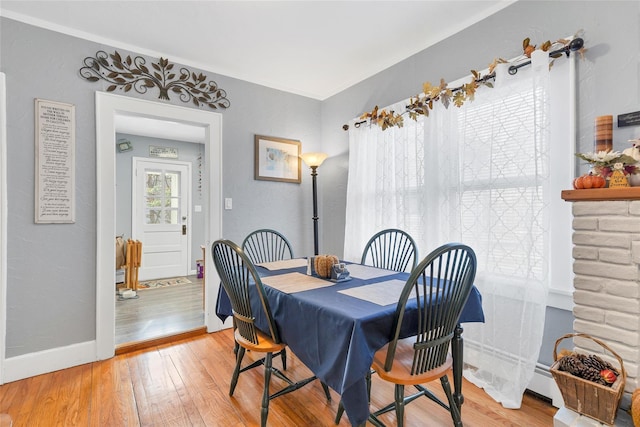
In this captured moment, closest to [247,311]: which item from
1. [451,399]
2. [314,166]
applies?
[451,399]

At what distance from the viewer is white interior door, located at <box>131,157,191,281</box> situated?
5324 millimetres

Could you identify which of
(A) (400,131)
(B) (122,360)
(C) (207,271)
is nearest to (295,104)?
(A) (400,131)

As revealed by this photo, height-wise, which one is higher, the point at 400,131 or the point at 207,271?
the point at 400,131

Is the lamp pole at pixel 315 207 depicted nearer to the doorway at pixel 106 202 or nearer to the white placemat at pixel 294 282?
the white placemat at pixel 294 282

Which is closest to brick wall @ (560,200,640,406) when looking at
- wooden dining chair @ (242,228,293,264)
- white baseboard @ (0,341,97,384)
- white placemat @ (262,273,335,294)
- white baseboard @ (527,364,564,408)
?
white baseboard @ (527,364,564,408)

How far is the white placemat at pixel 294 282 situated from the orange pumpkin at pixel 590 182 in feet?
4.36

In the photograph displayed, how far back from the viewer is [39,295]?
2.35m

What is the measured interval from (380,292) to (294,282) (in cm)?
51

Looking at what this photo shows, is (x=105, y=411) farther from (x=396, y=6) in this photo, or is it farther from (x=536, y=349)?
(x=396, y=6)

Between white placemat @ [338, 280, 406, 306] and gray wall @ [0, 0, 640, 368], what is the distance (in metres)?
1.04

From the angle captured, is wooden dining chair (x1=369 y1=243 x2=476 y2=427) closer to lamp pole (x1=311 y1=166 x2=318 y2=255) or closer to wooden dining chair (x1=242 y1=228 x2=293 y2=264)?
wooden dining chair (x1=242 y1=228 x2=293 y2=264)

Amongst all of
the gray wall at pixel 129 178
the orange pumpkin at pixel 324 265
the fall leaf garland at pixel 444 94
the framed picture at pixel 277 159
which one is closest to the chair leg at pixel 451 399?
the orange pumpkin at pixel 324 265

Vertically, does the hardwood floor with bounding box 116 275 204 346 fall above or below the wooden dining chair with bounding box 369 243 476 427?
below

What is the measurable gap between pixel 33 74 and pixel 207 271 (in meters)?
1.99
